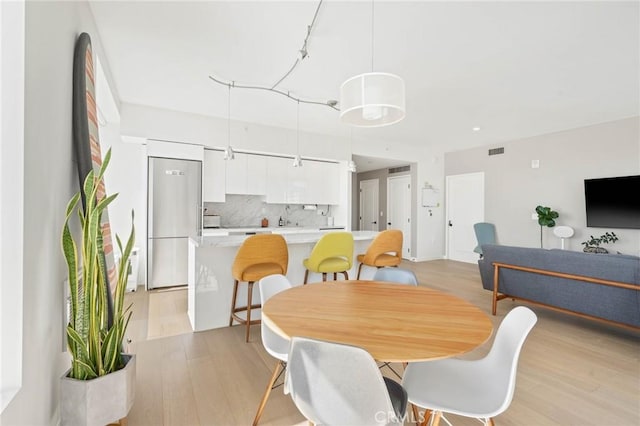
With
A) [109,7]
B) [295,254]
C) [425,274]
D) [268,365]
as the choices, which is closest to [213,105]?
[109,7]

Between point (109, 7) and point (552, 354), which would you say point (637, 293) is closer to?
point (552, 354)

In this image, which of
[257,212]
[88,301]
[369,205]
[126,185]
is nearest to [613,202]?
[369,205]

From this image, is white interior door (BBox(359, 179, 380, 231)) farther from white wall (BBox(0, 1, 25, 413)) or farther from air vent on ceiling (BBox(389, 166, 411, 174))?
white wall (BBox(0, 1, 25, 413))

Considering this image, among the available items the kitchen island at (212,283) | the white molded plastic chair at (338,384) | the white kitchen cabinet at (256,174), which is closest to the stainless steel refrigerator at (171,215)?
the white kitchen cabinet at (256,174)

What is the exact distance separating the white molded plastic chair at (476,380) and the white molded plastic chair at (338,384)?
0.88ft

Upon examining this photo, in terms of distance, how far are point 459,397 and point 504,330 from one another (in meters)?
0.44

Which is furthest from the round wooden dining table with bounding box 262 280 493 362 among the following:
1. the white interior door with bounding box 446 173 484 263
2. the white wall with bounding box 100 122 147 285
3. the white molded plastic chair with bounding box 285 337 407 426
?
the white interior door with bounding box 446 173 484 263

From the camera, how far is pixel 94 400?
1.34m

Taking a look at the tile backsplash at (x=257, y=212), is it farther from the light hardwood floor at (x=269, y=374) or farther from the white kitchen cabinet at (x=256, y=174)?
the light hardwood floor at (x=269, y=374)

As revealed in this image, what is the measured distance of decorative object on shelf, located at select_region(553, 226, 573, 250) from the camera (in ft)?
16.6

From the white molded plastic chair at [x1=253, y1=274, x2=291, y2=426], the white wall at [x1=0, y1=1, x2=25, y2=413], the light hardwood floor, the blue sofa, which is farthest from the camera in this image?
the blue sofa

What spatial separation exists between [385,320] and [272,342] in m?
0.70

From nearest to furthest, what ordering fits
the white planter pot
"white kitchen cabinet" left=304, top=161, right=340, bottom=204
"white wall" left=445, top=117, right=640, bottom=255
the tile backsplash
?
the white planter pot → "white wall" left=445, top=117, right=640, bottom=255 → the tile backsplash → "white kitchen cabinet" left=304, top=161, right=340, bottom=204

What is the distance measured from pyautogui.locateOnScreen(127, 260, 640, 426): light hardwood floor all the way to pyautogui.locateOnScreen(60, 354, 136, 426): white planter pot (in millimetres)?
436
